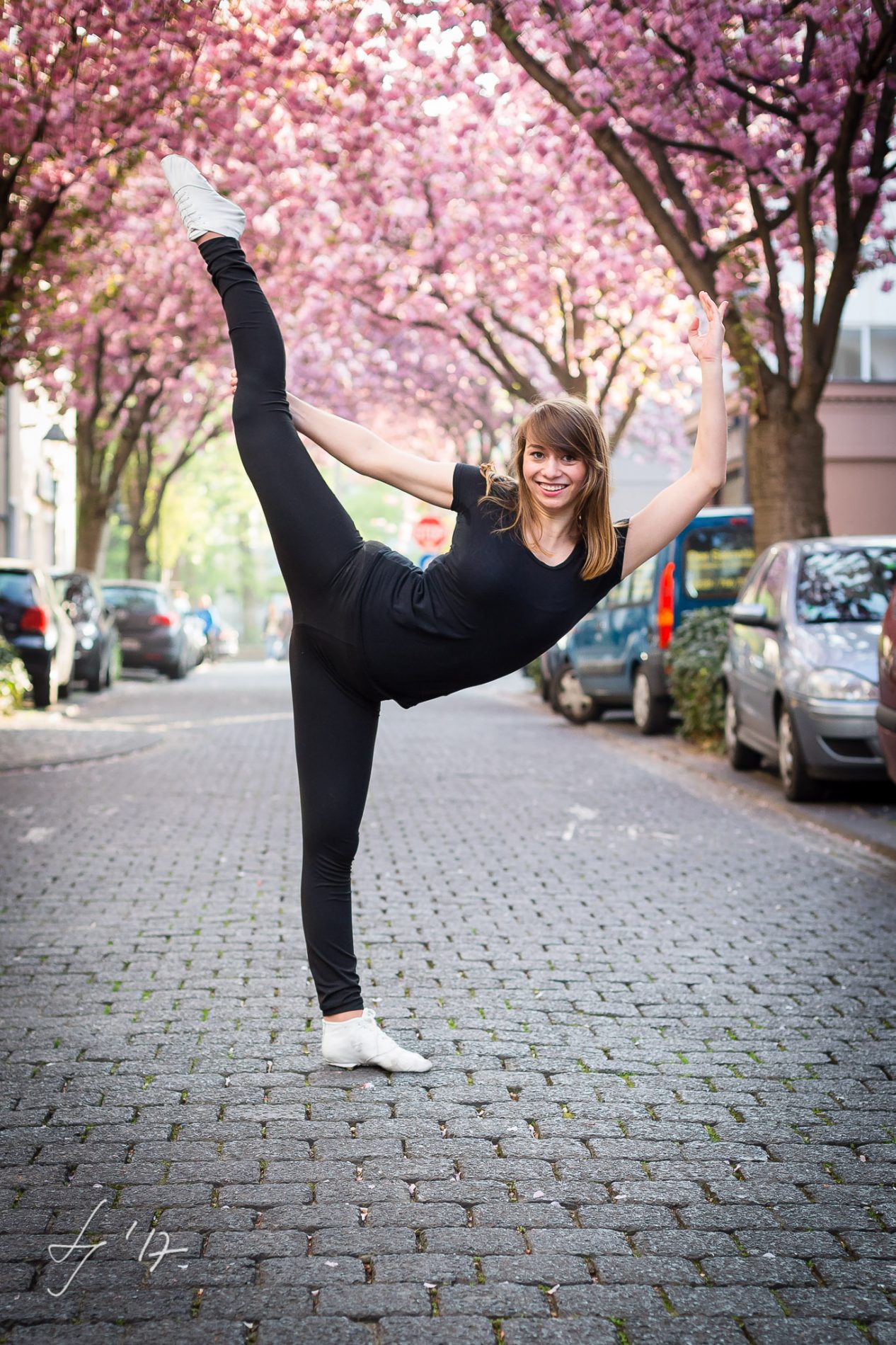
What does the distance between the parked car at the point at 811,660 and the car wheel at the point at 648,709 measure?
3.39 meters

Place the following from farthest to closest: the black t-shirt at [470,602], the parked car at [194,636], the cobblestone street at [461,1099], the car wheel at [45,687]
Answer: the parked car at [194,636] → the car wheel at [45,687] → the black t-shirt at [470,602] → the cobblestone street at [461,1099]

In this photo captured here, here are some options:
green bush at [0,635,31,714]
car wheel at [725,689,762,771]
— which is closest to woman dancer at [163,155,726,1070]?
car wheel at [725,689,762,771]

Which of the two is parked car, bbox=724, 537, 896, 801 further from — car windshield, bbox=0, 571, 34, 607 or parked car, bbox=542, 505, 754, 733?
car windshield, bbox=0, 571, 34, 607

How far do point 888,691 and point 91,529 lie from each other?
920 inches

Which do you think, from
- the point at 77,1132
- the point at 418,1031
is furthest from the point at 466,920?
the point at 77,1132

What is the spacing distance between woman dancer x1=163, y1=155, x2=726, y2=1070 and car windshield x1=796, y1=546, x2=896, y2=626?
7.40 m

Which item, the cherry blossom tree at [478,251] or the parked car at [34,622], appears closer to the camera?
the parked car at [34,622]

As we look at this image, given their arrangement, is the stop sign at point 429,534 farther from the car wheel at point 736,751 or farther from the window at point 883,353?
the car wheel at point 736,751

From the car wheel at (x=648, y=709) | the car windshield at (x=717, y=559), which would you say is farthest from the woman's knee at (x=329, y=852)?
the car wheel at (x=648, y=709)

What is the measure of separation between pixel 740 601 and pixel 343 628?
9.31m

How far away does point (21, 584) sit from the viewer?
786 inches

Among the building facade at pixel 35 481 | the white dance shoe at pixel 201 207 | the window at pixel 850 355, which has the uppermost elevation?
the window at pixel 850 355

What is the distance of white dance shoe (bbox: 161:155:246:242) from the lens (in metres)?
4.37

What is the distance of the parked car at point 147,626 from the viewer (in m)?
31.2
